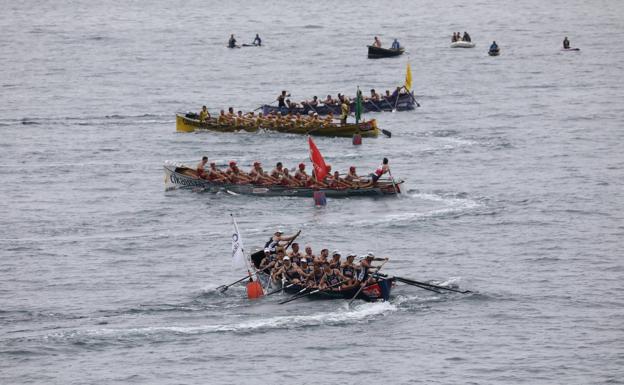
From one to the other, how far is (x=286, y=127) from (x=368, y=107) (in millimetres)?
10591

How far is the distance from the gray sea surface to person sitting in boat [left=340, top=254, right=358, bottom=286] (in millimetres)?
1147

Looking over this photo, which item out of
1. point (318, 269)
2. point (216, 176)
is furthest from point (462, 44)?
point (318, 269)

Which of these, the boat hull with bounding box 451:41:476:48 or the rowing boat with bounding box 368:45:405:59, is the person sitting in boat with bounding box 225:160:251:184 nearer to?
the rowing boat with bounding box 368:45:405:59

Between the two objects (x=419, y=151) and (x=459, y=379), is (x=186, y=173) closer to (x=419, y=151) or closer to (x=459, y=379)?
(x=419, y=151)

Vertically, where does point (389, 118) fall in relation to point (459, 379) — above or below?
above

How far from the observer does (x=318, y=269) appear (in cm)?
4638

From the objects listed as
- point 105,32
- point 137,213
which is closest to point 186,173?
point 137,213

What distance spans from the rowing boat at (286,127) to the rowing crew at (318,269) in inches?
1282

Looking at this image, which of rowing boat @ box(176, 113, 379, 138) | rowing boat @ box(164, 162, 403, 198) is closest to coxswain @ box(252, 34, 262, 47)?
rowing boat @ box(176, 113, 379, 138)

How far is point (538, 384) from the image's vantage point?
129 ft

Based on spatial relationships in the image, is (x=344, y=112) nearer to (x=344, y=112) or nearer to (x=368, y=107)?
(x=344, y=112)

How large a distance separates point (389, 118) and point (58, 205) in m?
32.0

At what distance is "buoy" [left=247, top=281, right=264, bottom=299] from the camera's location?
154ft

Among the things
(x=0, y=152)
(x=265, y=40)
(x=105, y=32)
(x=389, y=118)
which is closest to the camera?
(x=0, y=152)
